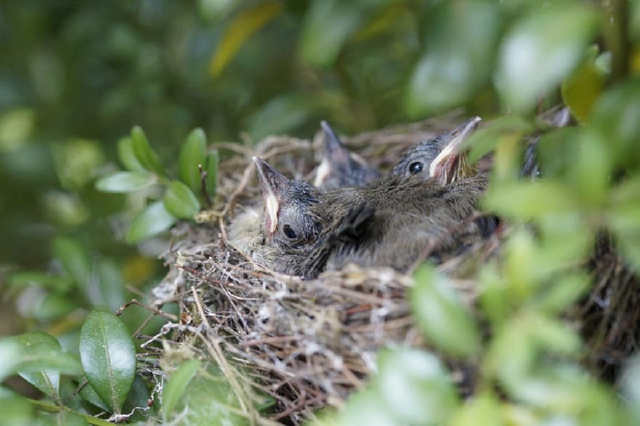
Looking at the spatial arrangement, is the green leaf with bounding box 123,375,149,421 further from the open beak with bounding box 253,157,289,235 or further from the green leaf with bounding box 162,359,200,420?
the open beak with bounding box 253,157,289,235

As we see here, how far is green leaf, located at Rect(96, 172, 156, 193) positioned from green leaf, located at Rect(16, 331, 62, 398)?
50 cm

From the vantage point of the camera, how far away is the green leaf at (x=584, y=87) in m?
1.17

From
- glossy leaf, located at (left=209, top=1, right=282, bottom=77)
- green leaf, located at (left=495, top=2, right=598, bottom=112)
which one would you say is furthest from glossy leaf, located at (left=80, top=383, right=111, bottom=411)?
glossy leaf, located at (left=209, top=1, right=282, bottom=77)

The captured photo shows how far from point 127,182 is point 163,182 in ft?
0.27

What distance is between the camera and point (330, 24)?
3.76 ft

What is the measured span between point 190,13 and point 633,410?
1.94m

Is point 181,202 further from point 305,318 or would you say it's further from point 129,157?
point 305,318

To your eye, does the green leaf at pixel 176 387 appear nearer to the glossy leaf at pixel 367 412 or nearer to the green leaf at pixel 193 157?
the glossy leaf at pixel 367 412

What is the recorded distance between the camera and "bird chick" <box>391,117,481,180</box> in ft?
5.89

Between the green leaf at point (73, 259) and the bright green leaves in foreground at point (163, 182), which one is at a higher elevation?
the bright green leaves in foreground at point (163, 182)

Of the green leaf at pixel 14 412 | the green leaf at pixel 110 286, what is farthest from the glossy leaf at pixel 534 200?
the green leaf at pixel 110 286

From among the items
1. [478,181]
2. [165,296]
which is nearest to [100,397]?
[165,296]

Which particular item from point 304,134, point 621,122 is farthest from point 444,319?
point 304,134

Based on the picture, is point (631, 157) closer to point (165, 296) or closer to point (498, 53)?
point (498, 53)
